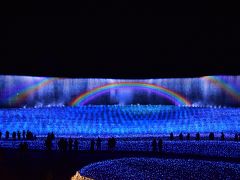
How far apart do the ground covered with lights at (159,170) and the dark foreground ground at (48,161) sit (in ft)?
2.70

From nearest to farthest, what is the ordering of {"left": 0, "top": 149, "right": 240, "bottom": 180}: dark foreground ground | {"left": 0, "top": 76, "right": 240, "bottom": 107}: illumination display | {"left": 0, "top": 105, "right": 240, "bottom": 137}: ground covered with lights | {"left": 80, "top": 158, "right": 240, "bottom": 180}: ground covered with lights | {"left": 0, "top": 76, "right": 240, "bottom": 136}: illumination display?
1. {"left": 80, "top": 158, "right": 240, "bottom": 180}: ground covered with lights
2. {"left": 0, "top": 149, "right": 240, "bottom": 180}: dark foreground ground
3. {"left": 0, "top": 105, "right": 240, "bottom": 137}: ground covered with lights
4. {"left": 0, "top": 76, "right": 240, "bottom": 136}: illumination display
5. {"left": 0, "top": 76, "right": 240, "bottom": 107}: illumination display

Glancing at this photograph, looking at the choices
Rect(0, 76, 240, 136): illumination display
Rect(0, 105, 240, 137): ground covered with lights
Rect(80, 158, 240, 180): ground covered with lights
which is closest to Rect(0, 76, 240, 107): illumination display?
Rect(0, 76, 240, 136): illumination display

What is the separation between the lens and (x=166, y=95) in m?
33.4

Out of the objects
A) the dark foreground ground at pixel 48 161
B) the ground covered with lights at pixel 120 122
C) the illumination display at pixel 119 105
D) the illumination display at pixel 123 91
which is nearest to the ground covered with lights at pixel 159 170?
the dark foreground ground at pixel 48 161

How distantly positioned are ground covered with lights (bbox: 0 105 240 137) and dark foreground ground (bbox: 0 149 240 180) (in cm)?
916

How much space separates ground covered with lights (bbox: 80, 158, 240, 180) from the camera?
12.2 meters

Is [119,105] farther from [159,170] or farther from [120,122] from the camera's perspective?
[159,170]

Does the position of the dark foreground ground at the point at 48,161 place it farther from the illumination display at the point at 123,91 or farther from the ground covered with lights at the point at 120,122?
the illumination display at the point at 123,91

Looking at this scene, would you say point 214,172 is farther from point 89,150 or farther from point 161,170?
point 89,150

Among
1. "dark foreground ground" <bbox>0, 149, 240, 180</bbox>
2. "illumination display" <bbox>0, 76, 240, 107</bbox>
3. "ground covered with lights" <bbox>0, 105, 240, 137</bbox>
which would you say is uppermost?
"illumination display" <bbox>0, 76, 240, 107</bbox>

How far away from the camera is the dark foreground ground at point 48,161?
12.8 m

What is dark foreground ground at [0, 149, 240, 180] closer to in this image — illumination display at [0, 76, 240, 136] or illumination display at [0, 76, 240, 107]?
illumination display at [0, 76, 240, 136]

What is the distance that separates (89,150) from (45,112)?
34.8 ft

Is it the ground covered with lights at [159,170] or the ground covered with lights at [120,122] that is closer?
the ground covered with lights at [159,170]
